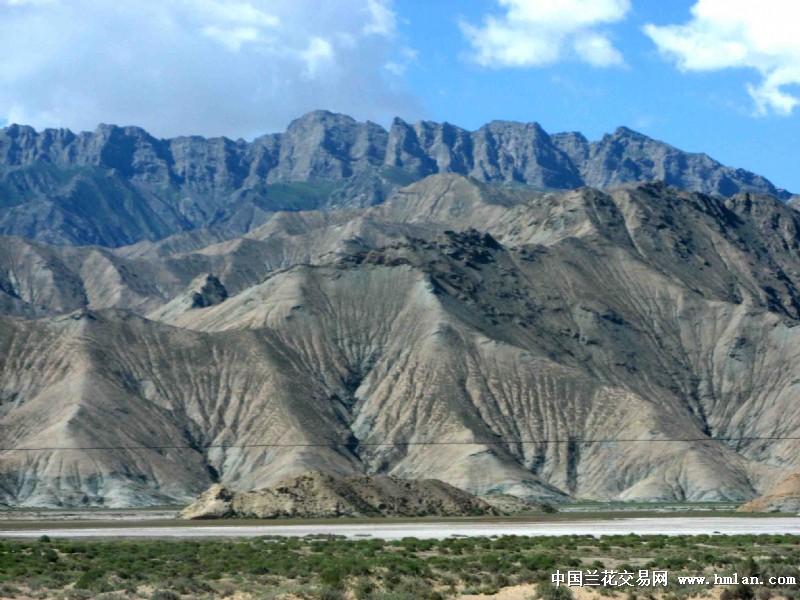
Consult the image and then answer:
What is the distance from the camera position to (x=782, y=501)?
12538 cm

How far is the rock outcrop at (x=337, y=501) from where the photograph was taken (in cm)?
12231

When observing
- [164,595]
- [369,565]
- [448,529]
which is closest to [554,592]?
[369,565]

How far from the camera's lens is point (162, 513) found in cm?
14050

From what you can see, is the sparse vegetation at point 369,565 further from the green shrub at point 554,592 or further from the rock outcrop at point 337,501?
the rock outcrop at point 337,501

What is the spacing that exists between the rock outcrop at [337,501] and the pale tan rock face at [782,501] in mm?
23596

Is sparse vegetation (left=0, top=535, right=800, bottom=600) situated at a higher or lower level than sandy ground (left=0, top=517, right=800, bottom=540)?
lower

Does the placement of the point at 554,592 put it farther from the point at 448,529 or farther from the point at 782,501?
the point at 782,501

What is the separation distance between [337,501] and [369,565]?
6698cm

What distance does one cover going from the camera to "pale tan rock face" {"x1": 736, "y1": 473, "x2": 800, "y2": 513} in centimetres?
12406

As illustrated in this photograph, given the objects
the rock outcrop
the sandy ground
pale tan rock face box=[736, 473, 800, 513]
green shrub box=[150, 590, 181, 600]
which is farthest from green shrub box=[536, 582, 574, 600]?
pale tan rock face box=[736, 473, 800, 513]

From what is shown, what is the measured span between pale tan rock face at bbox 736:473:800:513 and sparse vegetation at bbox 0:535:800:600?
161ft

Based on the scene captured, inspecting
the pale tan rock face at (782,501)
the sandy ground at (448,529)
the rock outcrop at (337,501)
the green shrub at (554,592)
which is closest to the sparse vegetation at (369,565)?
the green shrub at (554,592)

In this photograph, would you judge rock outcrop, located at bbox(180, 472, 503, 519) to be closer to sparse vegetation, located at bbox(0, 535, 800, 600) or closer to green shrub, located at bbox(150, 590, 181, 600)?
sparse vegetation, located at bbox(0, 535, 800, 600)

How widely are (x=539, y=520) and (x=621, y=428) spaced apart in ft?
298
